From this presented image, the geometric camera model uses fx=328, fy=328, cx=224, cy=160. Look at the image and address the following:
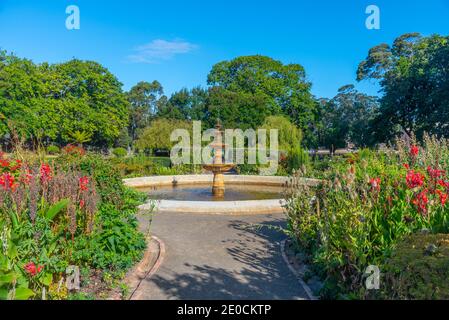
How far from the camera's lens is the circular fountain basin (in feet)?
31.1

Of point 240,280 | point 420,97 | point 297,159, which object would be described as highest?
point 420,97

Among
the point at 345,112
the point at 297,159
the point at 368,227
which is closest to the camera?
the point at 368,227

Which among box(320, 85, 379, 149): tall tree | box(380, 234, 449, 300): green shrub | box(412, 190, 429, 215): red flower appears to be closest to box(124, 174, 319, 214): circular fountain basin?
box(412, 190, 429, 215): red flower

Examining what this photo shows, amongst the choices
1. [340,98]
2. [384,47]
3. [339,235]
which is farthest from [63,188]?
[340,98]

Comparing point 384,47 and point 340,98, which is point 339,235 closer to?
point 384,47

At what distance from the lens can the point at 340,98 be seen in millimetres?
46281

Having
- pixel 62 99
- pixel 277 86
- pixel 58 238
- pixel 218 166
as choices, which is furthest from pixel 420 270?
pixel 62 99

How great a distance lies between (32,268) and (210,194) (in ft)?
35.4

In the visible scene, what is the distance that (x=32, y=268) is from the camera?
11.0 ft

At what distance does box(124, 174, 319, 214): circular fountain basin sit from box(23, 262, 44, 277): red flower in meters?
3.82

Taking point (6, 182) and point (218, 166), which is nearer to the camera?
point (6, 182)

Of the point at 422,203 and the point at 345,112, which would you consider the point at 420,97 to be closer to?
the point at 345,112

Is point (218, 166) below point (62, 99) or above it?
below

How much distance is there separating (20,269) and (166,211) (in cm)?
589
